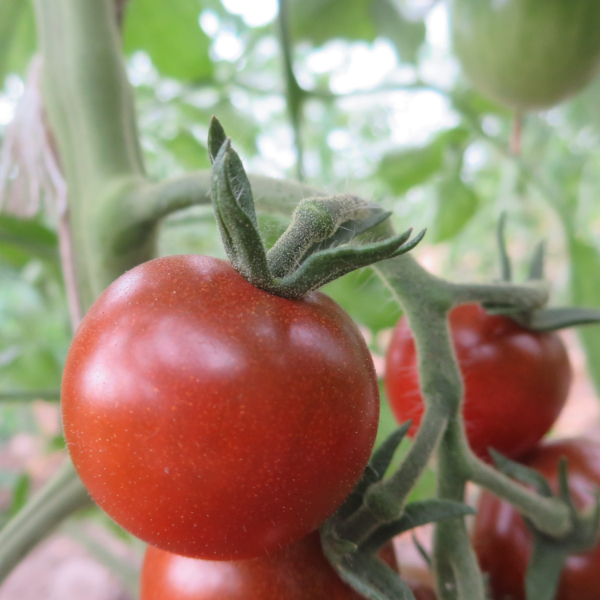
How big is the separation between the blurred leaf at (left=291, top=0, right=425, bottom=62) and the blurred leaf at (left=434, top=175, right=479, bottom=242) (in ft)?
0.64

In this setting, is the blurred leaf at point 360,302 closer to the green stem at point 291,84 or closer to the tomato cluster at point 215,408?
the green stem at point 291,84

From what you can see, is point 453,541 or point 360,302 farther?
point 360,302

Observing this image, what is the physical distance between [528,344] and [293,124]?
17.5 inches

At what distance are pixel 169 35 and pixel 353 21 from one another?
282 millimetres

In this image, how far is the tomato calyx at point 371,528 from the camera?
26 cm

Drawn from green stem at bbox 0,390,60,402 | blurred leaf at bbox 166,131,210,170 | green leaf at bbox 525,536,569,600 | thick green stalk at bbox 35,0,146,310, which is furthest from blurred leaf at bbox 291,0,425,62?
green leaf at bbox 525,536,569,600

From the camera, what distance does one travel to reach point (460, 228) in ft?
3.09

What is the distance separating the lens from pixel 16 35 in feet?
2.48

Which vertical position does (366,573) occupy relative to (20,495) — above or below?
above

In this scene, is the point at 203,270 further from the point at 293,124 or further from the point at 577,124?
the point at 577,124

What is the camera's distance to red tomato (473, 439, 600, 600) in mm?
387

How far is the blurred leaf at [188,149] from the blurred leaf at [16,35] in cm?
23

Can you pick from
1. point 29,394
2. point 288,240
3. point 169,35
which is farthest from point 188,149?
point 288,240

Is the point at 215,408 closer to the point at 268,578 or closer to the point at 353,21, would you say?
the point at 268,578
